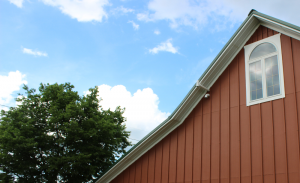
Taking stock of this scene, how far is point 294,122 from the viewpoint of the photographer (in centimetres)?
746

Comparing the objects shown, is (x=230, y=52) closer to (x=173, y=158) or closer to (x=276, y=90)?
(x=276, y=90)

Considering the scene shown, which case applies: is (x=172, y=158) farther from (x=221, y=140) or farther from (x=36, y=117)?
(x=36, y=117)

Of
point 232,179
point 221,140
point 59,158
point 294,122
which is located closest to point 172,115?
point 221,140

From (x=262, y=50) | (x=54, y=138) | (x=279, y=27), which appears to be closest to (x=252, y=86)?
(x=262, y=50)

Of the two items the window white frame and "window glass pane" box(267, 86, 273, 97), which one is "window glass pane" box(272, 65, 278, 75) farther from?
"window glass pane" box(267, 86, 273, 97)

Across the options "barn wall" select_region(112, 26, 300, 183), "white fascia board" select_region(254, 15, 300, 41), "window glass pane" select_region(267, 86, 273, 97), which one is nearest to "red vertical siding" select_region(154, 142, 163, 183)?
"barn wall" select_region(112, 26, 300, 183)

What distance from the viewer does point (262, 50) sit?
29.5ft

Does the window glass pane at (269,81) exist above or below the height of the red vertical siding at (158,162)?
above

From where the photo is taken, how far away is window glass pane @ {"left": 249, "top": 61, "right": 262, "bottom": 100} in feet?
28.1

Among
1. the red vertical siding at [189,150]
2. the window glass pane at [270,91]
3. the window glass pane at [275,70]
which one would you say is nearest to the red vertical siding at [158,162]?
the red vertical siding at [189,150]

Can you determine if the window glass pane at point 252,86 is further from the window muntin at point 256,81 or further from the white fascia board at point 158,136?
the white fascia board at point 158,136

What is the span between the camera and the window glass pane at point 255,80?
8570mm

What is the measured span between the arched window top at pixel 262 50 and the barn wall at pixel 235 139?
336 mm

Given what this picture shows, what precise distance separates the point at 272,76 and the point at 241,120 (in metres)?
1.68
